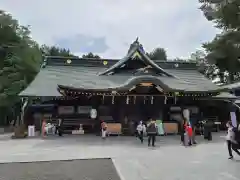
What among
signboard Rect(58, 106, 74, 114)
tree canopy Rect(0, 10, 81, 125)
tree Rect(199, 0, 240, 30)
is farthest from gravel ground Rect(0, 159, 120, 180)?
tree canopy Rect(0, 10, 81, 125)

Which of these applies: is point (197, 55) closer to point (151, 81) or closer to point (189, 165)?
point (151, 81)

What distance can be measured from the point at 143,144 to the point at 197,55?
3939 centimetres

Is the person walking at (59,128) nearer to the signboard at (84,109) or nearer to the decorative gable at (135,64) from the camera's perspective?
the signboard at (84,109)

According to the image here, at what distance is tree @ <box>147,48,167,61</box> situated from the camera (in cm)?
5940

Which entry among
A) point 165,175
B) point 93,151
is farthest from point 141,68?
point 165,175

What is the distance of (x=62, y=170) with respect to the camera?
896cm

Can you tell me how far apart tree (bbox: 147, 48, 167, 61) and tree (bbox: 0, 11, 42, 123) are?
103 feet

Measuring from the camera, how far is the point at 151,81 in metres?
18.3

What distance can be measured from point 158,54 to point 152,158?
51403mm

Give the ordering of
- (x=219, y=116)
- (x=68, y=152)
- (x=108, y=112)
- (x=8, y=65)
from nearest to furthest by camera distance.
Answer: (x=68, y=152) < (x=108, y=112) < (x=219, y=116) < (x=8, y=65)

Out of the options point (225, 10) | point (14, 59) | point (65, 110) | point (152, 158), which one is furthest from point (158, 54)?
point (225, 10)

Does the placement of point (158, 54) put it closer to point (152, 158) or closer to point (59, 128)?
point (59, 128)

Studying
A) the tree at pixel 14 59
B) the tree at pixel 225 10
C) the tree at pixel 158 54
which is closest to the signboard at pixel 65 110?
the tree at pixel 14 59

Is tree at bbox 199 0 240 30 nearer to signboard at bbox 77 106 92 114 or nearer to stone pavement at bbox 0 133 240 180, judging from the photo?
stone pavement at bbox 0 133 240 180
